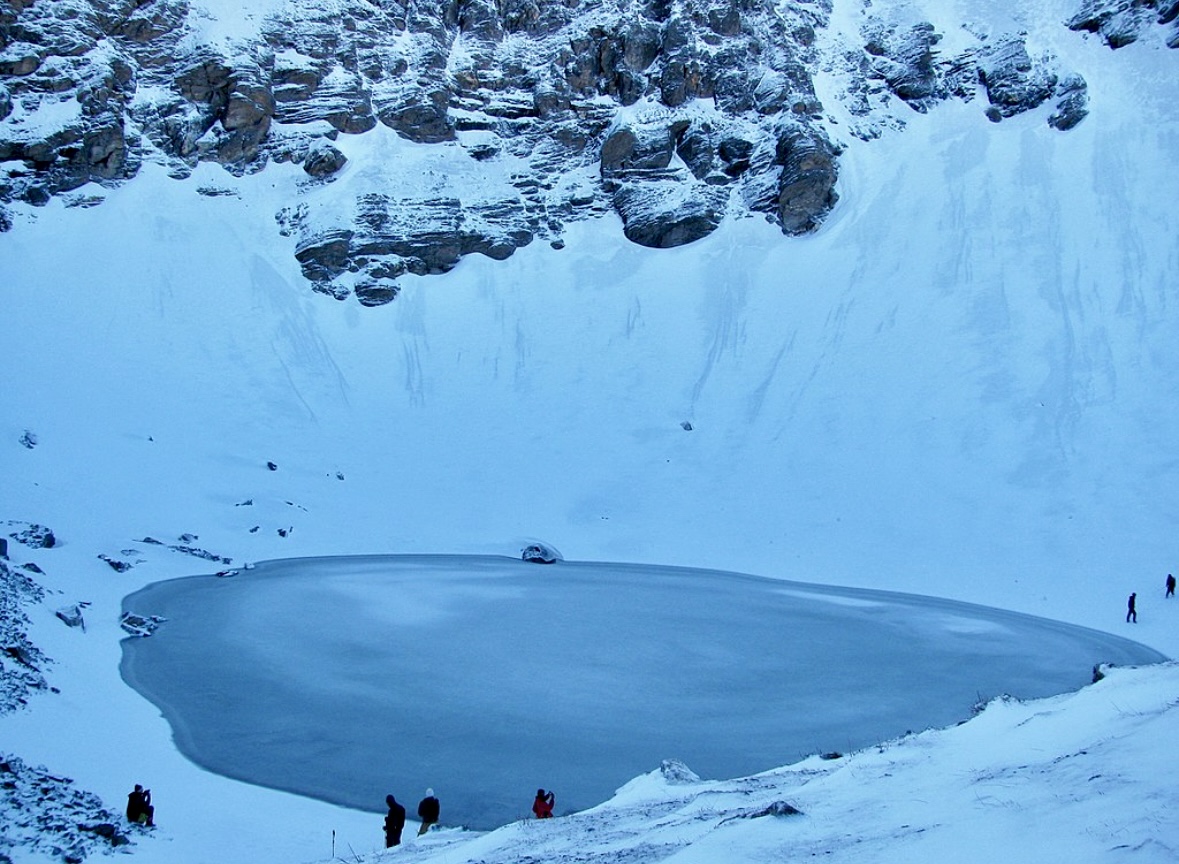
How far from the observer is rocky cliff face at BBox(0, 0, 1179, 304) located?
6153cm

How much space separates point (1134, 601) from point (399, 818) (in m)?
25.0

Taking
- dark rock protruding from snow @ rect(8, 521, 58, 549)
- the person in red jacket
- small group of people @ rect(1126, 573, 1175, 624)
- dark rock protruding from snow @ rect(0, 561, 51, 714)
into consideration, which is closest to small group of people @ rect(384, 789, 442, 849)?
the person in red jacket

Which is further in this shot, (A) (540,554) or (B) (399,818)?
(A) (540,554)

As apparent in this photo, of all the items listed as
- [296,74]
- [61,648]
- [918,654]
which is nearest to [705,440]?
[918,654]

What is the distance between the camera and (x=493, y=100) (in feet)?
235

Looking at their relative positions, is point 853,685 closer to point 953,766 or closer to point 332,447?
point 953,766

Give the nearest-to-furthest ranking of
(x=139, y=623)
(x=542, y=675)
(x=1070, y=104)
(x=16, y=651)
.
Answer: (x=16, y=651) < (x=542, y=675) < (x=139, y=623) < (x=1070, y=104)

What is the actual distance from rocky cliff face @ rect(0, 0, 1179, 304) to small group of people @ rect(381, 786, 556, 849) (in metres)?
51.7

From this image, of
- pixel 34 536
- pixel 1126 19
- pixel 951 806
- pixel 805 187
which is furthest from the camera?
A: pixel 1126 19

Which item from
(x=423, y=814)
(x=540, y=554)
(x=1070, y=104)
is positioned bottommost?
(x=423, y=814)

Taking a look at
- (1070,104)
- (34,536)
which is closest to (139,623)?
(34,536)

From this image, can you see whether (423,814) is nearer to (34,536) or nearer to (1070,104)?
(34,536)

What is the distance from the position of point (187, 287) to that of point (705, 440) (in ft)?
120

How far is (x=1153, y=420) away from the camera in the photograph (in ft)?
126
